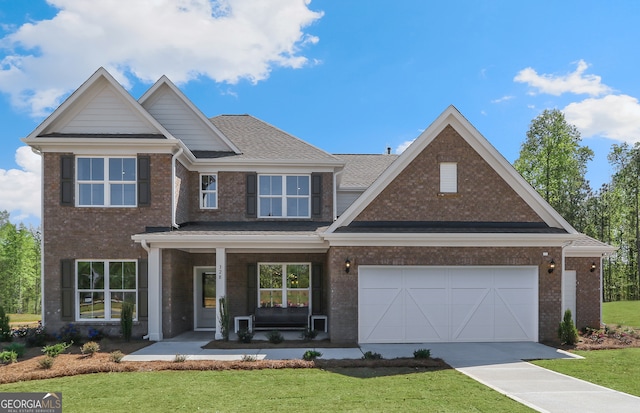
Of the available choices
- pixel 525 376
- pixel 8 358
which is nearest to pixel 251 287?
pixel 8 358

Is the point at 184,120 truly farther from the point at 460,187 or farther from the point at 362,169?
the point at 460,187

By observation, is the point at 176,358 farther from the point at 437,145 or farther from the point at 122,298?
the point at 437,145

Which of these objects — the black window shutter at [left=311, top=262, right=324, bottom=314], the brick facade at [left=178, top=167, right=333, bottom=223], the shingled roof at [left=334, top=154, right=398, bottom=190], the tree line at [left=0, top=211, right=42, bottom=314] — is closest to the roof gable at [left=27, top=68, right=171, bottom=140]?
the brick facade at [left=178, top=167, right=333, bottom=223]

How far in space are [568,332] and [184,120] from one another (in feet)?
47.8

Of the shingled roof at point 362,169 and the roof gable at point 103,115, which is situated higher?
the roof gable at point 103,115

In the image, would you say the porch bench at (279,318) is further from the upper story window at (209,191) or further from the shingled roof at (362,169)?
the shingled roof at (362,169)

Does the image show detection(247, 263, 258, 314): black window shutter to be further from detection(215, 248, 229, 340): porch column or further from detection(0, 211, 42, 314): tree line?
detection(0, 211, 42, 314): tree line

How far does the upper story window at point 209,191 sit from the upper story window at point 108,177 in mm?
2766

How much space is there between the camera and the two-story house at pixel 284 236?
12961 mm

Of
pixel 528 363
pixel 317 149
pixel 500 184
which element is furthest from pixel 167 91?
pixel 528 363

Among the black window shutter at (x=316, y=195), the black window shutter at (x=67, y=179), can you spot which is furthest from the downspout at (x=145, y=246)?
the black window shutter at (x=316, y=195)

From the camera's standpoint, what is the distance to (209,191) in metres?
16.7

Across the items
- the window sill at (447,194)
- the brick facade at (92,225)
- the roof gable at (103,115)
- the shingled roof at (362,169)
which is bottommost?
the brick facade at (92,225)

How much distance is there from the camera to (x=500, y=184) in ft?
44.0
